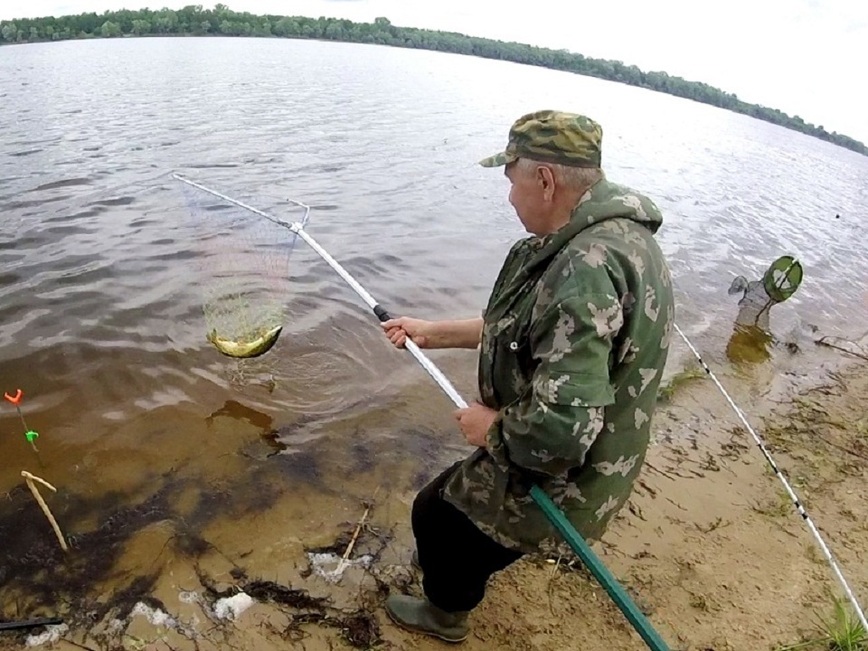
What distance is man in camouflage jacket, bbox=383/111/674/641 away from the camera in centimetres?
226

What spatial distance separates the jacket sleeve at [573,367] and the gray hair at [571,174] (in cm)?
40

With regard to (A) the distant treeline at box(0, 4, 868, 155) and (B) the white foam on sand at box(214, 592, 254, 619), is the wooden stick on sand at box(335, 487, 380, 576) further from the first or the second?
(A) the distant treeline at box(0, 4, 868, 155)

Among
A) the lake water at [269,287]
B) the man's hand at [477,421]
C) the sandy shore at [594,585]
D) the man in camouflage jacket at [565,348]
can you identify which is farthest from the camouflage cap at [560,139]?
the lake water at [269,287]

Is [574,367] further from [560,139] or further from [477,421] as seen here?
[560,139]

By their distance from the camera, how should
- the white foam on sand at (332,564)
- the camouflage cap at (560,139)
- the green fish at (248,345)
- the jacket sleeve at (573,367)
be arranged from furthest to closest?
the green fish at (248,345) < the white foam on sand at (332,564) < the camouflage cap at (560,139) < the jacket sleeve at (573,367)

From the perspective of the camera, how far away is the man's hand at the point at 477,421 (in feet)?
9.16

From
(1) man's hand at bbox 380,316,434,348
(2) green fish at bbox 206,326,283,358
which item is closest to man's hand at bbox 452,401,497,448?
(1) man's hand at bbox 380,316,434,348

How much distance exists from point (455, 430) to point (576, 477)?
415 cm

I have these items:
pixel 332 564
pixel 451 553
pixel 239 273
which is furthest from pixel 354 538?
pixel 239 273

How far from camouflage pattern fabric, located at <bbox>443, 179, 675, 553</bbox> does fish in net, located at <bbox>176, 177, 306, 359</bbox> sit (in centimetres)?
399

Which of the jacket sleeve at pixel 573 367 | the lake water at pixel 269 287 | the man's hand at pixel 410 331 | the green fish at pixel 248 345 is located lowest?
the lake water at pixel 269 287

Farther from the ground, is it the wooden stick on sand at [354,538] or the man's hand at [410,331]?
the man's hand at [410,331]

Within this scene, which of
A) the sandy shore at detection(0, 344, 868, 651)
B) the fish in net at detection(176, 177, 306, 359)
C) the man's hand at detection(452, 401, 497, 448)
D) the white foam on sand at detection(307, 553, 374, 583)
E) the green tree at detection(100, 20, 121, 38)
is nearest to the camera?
the man's hand at detection(452, 401, 497, 448)

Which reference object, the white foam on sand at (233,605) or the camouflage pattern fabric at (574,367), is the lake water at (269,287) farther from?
the camouflage pattern fabric at (574,367)
